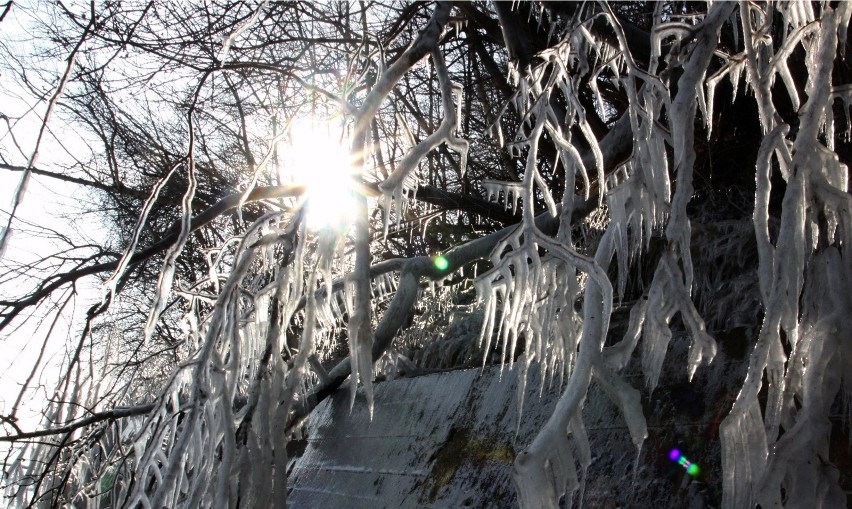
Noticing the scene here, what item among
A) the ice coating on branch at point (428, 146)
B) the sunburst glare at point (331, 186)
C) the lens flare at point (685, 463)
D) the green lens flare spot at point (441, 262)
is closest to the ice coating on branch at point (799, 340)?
the ice coating on branch at point (428, 146)

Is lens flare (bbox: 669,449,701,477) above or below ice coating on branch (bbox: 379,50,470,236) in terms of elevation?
below

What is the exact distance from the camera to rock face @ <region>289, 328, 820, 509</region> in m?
2.67

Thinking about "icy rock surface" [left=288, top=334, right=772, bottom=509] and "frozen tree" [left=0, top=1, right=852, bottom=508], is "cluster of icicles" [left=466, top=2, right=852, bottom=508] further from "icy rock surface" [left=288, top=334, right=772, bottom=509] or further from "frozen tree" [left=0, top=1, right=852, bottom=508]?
"icy rock surface" [left=288, top=334, right=772, bottom=509]

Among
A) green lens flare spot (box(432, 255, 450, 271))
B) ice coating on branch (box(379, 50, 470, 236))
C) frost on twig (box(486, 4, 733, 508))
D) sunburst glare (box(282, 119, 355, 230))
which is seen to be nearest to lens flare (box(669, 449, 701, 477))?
frost on twig (box(486, 4, 733, 508))

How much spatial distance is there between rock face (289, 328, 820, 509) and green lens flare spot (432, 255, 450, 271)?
706 millimetres

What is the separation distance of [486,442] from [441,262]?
111 centimetres

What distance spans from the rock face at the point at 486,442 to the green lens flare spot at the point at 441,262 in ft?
2.31

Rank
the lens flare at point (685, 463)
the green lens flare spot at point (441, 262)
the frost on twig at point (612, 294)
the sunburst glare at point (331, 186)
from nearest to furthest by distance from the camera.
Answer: the frost on twig at point (612, 294)
the sunburst glare at point (331, 186)
the lens flare at point (685, 463)
the green lens flare spot at point (441, 262)

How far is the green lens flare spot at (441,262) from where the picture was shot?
4.09 metres

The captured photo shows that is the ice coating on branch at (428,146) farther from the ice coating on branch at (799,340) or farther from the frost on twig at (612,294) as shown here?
the ice coating on branch at (799,340)

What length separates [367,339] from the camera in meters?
1.73

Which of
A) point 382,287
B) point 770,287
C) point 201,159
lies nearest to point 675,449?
point 770,287

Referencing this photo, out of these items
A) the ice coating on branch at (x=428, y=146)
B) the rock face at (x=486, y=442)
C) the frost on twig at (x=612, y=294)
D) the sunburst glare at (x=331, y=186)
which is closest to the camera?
the frost on twig at (x=612, y=294)

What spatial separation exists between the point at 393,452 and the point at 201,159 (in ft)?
20.5
